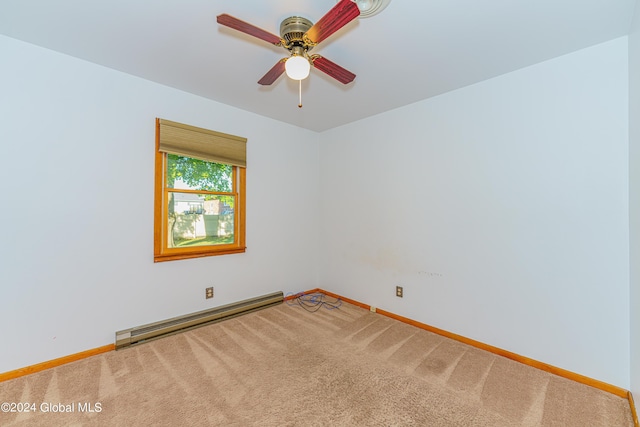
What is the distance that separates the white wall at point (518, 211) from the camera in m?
1.88

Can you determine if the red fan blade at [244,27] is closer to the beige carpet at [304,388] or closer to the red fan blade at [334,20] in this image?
the red fan blade at [334,20]

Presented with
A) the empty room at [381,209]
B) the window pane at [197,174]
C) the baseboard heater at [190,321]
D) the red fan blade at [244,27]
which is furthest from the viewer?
the window pane at [197,174]

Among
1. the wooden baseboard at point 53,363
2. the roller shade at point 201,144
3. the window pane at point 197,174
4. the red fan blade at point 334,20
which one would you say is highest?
the red fan blade at point 334,20

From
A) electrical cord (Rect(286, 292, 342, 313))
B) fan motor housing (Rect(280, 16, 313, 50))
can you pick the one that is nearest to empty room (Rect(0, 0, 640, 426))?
fan motor housing (Rect(280, 16, 313, 50))

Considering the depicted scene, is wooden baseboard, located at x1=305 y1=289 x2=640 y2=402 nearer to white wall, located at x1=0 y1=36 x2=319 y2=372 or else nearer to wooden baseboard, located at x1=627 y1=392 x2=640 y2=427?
wooden baseboard, located at x1=627 y1=392 x2=640 y2=427

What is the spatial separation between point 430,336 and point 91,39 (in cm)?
389

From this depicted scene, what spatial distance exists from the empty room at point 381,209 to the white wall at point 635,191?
0.03m

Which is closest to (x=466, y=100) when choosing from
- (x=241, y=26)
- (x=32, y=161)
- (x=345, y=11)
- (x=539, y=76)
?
(x=539, y=76)

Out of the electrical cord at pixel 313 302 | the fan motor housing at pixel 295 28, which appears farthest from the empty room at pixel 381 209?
the electrical cord at pixel 313 302

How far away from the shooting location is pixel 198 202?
2.95m

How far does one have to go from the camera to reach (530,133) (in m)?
2.19

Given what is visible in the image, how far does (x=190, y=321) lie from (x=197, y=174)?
62.1 inches

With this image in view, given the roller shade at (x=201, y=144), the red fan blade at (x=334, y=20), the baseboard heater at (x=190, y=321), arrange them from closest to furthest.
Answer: the red fan blade at (x=334, y=20) < the baseboard heater at (x=190, y=321) < the roller shade at (x=201, y=144)

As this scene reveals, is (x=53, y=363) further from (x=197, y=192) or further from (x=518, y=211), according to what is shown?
(x=518, y=211)
